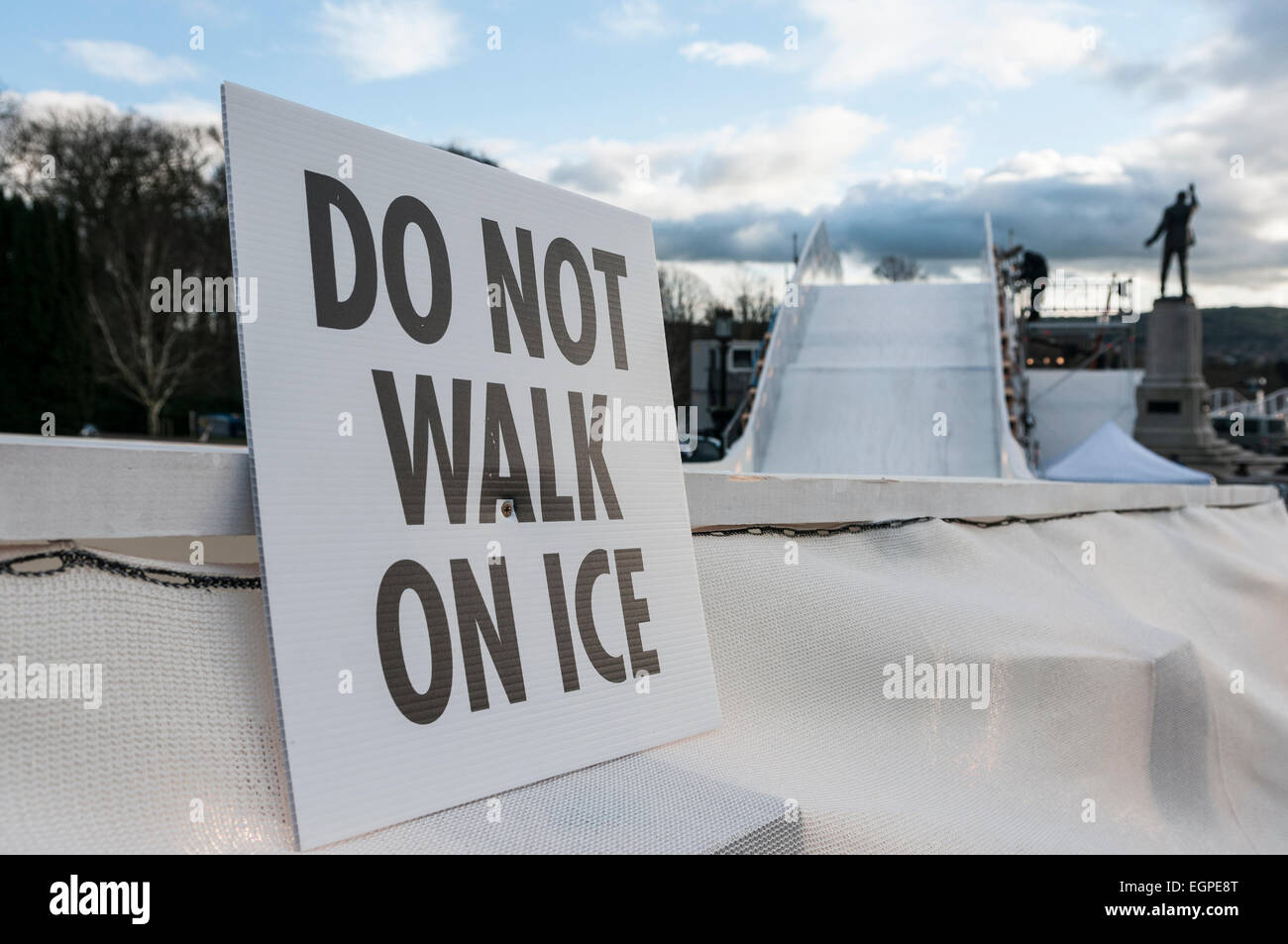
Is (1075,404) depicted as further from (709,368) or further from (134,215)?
(134,215)

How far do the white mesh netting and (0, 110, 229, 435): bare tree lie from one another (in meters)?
28.8

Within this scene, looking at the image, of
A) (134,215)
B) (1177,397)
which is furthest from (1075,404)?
(134,215)

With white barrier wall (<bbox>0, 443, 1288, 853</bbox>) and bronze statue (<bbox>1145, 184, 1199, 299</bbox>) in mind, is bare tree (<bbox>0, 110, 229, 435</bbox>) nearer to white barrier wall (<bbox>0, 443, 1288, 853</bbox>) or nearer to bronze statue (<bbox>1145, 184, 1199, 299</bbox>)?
bronze statue (<bbox>1145, 184, 1199, 299</bbox>)

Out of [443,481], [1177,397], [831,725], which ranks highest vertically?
[1177,397]

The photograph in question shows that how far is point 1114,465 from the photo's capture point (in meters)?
16.1

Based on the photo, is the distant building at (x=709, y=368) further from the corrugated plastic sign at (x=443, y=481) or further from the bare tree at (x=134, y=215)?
the corrugated plastic sign at (x=443, y=481)

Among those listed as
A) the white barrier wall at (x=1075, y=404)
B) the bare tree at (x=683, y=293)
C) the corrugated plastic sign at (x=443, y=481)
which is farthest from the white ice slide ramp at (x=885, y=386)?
the bare tree at (x=683, y=293)

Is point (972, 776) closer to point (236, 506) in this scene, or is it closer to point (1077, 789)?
point (1077, 789)

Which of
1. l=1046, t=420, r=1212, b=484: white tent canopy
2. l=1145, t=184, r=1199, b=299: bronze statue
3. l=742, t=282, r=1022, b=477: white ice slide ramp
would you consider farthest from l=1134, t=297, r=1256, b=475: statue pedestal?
l=1046, t=420, r=1212, b=484: white tent canopy

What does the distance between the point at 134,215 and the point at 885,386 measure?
2480 centimetres

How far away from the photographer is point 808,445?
1845cm

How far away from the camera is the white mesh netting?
1.82 m

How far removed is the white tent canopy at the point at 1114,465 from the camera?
15500mm
